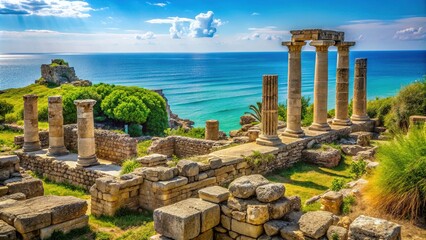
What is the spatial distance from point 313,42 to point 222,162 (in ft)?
24.2

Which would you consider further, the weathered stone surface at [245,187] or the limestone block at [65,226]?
the limestone block at [65,226]

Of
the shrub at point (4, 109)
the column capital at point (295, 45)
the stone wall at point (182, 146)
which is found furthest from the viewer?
the shrub at point (4, 109)

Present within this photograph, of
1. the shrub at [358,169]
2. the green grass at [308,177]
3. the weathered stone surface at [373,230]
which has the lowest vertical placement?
the green grass at [308,177]

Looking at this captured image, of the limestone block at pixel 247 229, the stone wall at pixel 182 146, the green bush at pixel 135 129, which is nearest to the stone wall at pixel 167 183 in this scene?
the limestone block at pixel 247 229

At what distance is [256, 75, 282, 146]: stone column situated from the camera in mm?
15469

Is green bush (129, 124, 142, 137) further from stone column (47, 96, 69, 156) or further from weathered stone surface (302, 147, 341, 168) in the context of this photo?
weathered stone surface (302, 147, 341, 168)

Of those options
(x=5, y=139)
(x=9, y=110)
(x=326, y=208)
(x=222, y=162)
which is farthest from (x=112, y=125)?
(x=326, y=208)

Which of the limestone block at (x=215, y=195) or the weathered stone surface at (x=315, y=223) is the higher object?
the limestone block at (x=215, y=195)

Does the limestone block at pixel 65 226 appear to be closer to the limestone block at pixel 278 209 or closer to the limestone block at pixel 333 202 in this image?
the limestone block at pixel 278 209

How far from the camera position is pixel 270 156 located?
47.1ft

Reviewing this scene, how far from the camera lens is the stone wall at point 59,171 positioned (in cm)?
1452

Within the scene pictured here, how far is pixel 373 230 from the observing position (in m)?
5.44

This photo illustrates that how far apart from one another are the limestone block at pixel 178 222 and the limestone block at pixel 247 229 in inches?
26.1

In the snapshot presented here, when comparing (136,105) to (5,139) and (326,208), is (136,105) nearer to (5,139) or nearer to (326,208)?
(5,139)
